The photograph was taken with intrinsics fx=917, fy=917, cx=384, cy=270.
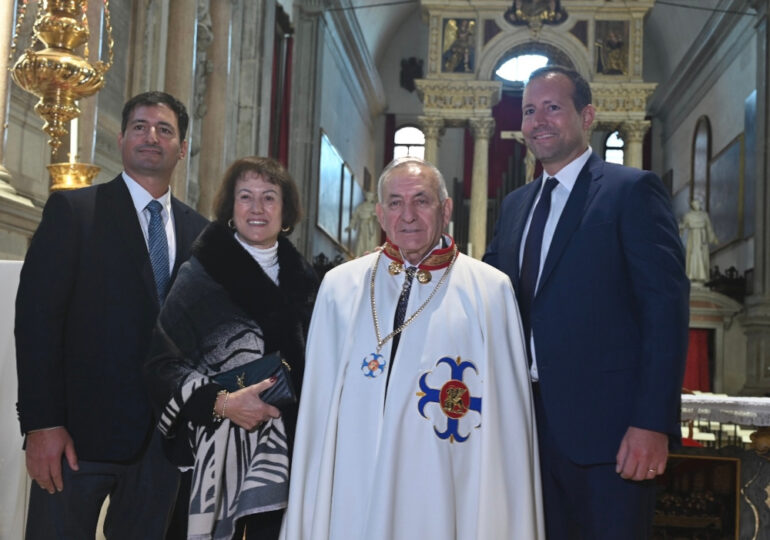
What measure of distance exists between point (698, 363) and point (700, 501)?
11671mm

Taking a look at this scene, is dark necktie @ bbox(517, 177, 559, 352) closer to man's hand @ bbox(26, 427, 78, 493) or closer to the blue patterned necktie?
the blue patterned necktie

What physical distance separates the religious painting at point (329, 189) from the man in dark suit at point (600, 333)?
1467 cm

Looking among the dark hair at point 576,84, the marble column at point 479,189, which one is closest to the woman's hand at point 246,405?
the dark hair at point 576,84

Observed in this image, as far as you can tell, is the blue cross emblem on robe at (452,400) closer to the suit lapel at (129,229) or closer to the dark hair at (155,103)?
the suit lapel at (129,229)

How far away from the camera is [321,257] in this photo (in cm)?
1714

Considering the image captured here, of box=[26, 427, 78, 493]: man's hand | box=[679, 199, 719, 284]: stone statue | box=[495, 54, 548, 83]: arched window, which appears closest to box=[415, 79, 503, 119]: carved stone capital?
box=[679, 199, 719, 284]: stone statue

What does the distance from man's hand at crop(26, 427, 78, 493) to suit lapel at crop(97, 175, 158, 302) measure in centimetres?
53

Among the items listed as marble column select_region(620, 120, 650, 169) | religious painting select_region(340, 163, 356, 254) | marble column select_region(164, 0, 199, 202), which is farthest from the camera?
religious painting select_region(340, 163, 356, 254)

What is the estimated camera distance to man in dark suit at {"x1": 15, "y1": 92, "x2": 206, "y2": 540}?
283cm

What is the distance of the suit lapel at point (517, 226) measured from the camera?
125 inches

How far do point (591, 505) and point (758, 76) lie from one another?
15483mm

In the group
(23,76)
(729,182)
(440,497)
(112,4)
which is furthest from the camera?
(729,182)

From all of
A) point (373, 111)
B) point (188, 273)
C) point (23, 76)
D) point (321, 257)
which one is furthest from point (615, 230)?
point (373, 111)

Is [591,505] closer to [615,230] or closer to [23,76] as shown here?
[615,230]
